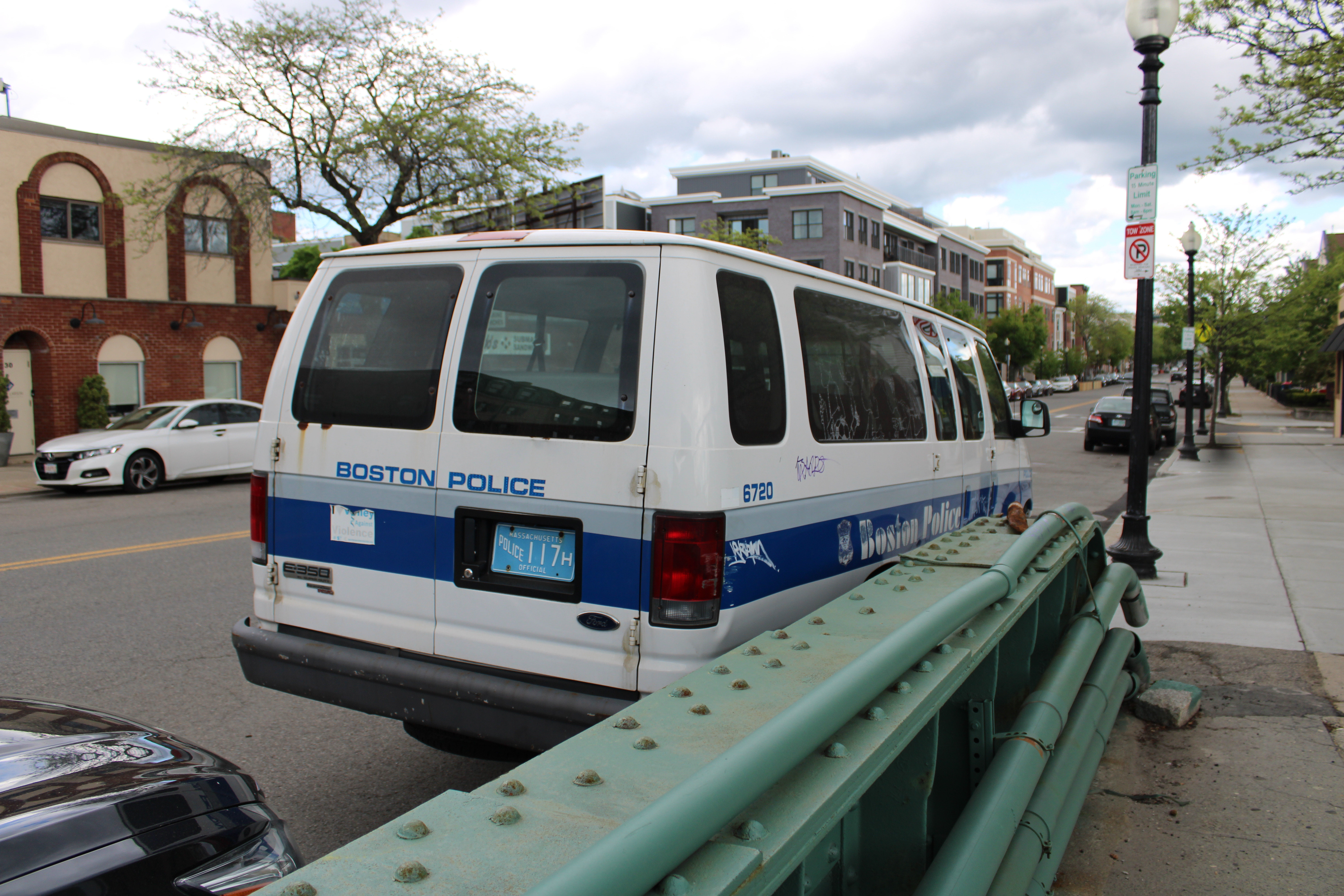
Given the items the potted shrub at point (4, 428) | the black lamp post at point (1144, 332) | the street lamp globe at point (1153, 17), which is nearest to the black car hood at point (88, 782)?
the black lamp post at point (1144, 332)

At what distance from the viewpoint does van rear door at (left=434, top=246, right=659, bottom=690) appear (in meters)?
3.22

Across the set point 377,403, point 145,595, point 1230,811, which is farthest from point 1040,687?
point 145,595

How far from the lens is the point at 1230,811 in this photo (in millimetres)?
3961

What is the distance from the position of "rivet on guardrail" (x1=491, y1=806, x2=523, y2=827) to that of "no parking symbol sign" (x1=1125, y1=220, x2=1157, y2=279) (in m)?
7.98

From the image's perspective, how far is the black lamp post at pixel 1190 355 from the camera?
62.7 feet

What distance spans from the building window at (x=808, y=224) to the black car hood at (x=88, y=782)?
6063 cm

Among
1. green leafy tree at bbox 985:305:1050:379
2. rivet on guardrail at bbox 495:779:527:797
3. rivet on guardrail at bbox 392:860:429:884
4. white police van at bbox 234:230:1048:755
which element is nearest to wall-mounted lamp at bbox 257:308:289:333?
white police van at bbox 234:230:1048:755

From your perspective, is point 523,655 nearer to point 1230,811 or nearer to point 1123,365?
point 1230,811

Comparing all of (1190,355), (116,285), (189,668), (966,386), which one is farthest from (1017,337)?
(189,668)

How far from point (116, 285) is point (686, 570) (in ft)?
79.0

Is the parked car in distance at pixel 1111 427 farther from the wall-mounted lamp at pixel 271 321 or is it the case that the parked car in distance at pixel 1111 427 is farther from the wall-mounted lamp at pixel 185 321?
the wall-mounted lamp at pixel 185 321

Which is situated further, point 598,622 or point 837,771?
point 598,622

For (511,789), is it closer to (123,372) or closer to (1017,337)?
(123,372)

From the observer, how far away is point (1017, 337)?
79.8 m
